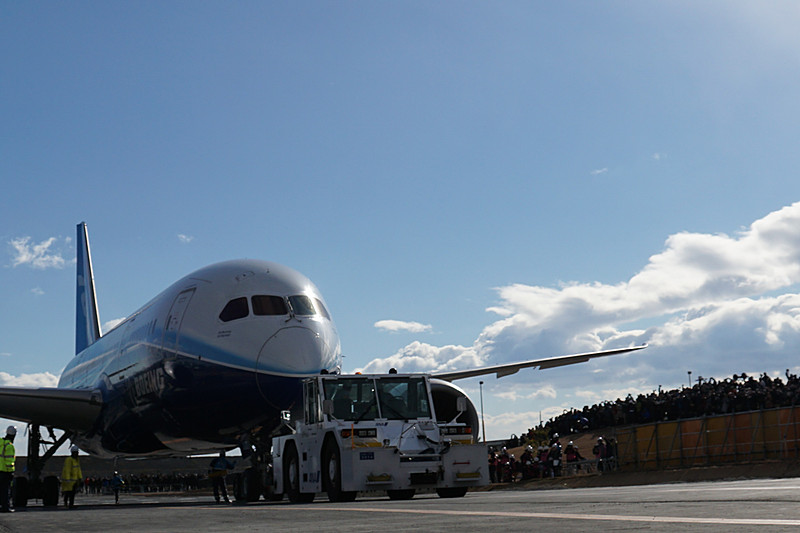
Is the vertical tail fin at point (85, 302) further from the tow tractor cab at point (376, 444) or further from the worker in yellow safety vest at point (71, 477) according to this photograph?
the tow tractor cab at point (376, 444)

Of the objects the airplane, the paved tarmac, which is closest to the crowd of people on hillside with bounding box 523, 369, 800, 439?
the airplane

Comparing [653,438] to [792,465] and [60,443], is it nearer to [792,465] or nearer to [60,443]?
[792,465]

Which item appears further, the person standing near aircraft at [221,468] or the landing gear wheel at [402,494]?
the person standing near aircraft at [221,468]

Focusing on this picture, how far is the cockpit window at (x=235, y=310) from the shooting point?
18.9 m

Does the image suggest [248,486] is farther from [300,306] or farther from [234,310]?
[300,306]

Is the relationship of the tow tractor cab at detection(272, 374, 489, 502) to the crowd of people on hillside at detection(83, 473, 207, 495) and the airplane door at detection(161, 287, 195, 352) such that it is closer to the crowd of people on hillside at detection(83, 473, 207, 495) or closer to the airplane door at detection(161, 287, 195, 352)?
the airplane door at detection(161, 287, 195, 352)

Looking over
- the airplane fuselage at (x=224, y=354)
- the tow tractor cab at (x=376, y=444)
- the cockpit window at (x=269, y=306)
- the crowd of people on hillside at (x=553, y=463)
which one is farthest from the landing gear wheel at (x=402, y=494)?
the crowd of people on hillside at (x=553, y=463)

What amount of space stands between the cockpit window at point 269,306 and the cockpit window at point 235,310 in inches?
7.3

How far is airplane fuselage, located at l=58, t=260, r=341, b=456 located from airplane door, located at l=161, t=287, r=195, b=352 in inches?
1.0

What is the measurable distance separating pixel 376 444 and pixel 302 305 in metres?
4.46

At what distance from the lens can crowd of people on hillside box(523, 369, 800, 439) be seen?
31891 millimetres

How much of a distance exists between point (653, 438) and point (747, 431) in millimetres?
3266

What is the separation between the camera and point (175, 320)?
20062mm

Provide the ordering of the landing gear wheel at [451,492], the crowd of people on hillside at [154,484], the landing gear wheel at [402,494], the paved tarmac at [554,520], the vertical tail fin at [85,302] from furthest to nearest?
the crowd of people on hillside at [154,484] → the vertical tail fin at [85,302] → the landing gear wheel at [402,494] → the landing gear wheel at [451,492] → the paved tarmac at [554,520]
